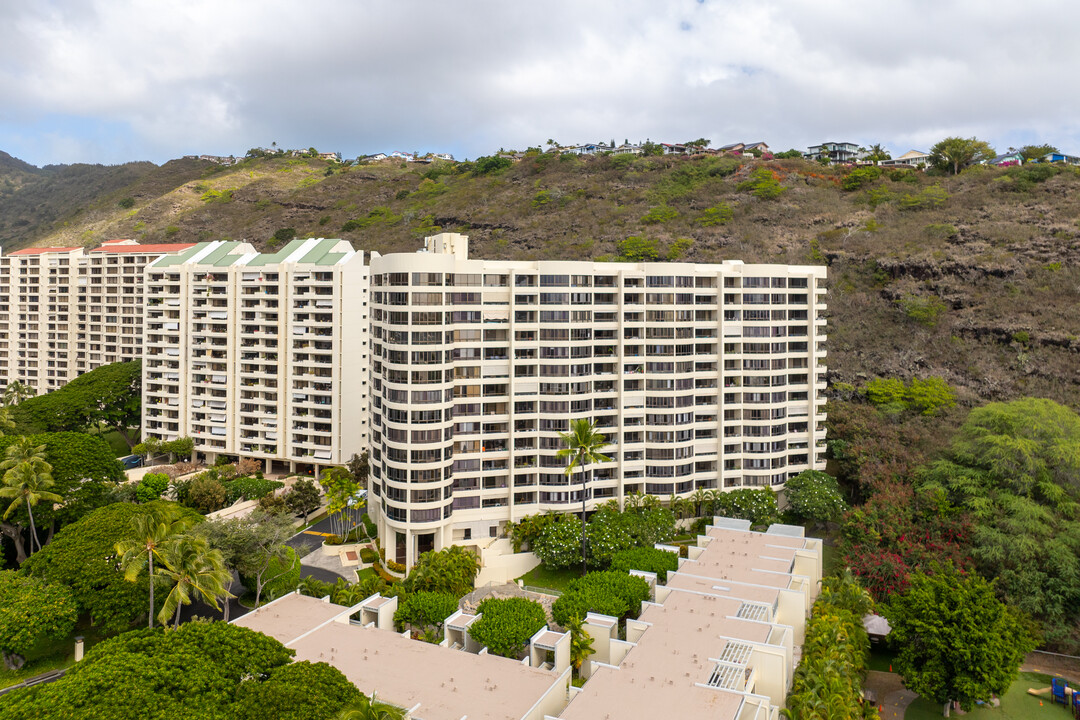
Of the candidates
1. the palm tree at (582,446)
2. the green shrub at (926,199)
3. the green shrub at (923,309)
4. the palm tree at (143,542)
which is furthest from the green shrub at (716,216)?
the palm tree at (143,542)

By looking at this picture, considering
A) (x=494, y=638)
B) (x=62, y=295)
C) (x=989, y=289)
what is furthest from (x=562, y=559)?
(x=62, y=295)

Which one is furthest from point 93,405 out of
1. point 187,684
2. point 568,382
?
point 187,684

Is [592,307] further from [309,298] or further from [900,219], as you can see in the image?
[900,219]

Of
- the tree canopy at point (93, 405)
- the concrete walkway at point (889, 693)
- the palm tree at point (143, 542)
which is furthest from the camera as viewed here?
the tree canopy at point (93, 405)

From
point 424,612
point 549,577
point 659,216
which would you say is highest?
point 659,216

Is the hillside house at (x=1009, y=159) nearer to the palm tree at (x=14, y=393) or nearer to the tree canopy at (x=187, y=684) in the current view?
the tree canopy at (x=187, y=684)

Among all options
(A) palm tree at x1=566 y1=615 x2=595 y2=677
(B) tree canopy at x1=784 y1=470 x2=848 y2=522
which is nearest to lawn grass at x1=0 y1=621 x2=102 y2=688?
(A) palm tree at x1=566 y1=615 x2=595 y2=677

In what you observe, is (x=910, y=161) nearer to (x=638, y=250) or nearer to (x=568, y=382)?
(x=638, y=250)
